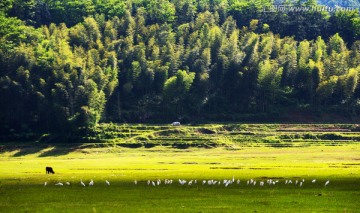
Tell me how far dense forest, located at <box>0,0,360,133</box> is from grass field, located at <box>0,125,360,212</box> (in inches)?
466

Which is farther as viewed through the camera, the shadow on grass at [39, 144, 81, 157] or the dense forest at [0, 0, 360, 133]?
the dense forest at [0, 0, 360, 133]

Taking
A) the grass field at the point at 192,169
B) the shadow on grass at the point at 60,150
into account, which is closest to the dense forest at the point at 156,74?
the shadow on grass at the point at 60,150

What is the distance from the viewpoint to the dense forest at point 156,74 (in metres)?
150

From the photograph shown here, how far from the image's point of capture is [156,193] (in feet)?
196

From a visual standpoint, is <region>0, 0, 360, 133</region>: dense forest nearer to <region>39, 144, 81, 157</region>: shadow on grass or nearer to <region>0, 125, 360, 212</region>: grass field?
<region>39, 144, 81, 157</region>: shadow on grass

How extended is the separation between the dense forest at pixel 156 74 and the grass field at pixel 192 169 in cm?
1184

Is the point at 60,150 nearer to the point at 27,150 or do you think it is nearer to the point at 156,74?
the point at 27,150

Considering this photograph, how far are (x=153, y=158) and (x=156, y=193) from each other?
58.3m

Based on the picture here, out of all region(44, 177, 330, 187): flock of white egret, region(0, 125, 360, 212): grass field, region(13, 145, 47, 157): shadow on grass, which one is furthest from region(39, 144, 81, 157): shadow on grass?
region(44, 177, 330, 187): flock of white egret

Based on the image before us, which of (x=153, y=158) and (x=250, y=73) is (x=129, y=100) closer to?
(x=250, y=73)

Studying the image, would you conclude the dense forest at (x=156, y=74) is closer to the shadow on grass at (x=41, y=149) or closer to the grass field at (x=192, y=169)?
the shadow on grass at (x=41, y=149)

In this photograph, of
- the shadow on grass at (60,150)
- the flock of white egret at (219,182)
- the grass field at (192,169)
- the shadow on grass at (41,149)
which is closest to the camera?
the grass field at (192,169)

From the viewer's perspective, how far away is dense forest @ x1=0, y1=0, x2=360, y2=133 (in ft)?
491

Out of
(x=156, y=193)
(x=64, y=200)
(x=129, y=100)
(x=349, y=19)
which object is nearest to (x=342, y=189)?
(x=156, y=193)
